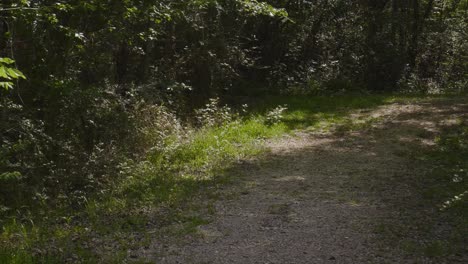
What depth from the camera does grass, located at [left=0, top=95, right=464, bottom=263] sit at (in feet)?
19.4

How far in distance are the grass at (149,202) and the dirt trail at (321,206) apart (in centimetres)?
41

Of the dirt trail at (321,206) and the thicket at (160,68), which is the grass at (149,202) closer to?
the thicket at (160,68)

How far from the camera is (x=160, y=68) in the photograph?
490 inches

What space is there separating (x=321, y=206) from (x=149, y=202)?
2.39m

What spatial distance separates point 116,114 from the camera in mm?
9453

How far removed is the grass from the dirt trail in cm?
41

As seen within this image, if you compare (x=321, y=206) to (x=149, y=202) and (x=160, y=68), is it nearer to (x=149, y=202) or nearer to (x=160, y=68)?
(x=149, y=202)

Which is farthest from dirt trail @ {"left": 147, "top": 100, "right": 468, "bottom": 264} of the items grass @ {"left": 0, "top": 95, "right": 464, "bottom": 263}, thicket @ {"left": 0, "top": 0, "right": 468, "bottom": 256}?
thicket @ {"left": 0, "top": 0, "right": 468, "bottom": 256}

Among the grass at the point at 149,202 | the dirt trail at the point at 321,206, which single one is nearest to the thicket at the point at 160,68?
the grass at the point at 149,202

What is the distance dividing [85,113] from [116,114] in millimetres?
715

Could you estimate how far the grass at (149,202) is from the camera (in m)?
5.92

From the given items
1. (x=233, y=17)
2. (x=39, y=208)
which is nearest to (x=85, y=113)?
(x=39, y=208)

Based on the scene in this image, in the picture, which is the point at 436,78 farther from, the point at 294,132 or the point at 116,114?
the point at 116,114

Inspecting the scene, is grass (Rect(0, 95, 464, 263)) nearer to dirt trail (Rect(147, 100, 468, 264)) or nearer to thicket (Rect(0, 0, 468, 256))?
thicket (Rect(0, 0, 468, 256))
